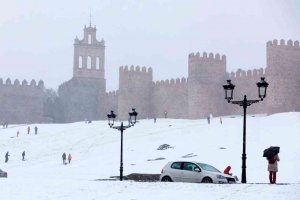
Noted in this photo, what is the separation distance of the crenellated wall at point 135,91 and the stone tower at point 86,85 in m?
10.0

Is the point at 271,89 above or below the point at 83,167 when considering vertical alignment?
above

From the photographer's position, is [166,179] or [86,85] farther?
[86,85]

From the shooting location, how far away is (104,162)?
3734 centimetres

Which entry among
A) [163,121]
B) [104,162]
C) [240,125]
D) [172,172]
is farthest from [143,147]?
[172,172]

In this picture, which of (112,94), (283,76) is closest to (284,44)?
(283,76)

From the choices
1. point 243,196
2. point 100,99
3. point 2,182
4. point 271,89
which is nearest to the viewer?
point 243,196

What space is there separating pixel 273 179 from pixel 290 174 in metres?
7.30

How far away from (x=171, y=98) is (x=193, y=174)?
44.7 metres

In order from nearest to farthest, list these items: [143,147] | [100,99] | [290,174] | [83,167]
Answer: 1. [290,174]
2. [83,167]
3. [143,147]
4. [100,99]

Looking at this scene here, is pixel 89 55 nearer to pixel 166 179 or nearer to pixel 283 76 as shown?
pixel 283 76

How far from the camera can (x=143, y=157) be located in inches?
1474

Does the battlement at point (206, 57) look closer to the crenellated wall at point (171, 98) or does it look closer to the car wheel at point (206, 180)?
the crenellated wall at point (171, 98)

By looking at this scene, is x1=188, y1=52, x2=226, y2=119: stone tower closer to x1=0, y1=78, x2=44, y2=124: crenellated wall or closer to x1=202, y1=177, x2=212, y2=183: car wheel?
x1=0, y1=78, x2=44, y2=124: crenellated wall

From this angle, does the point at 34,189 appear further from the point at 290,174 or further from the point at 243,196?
the point at 290,174
